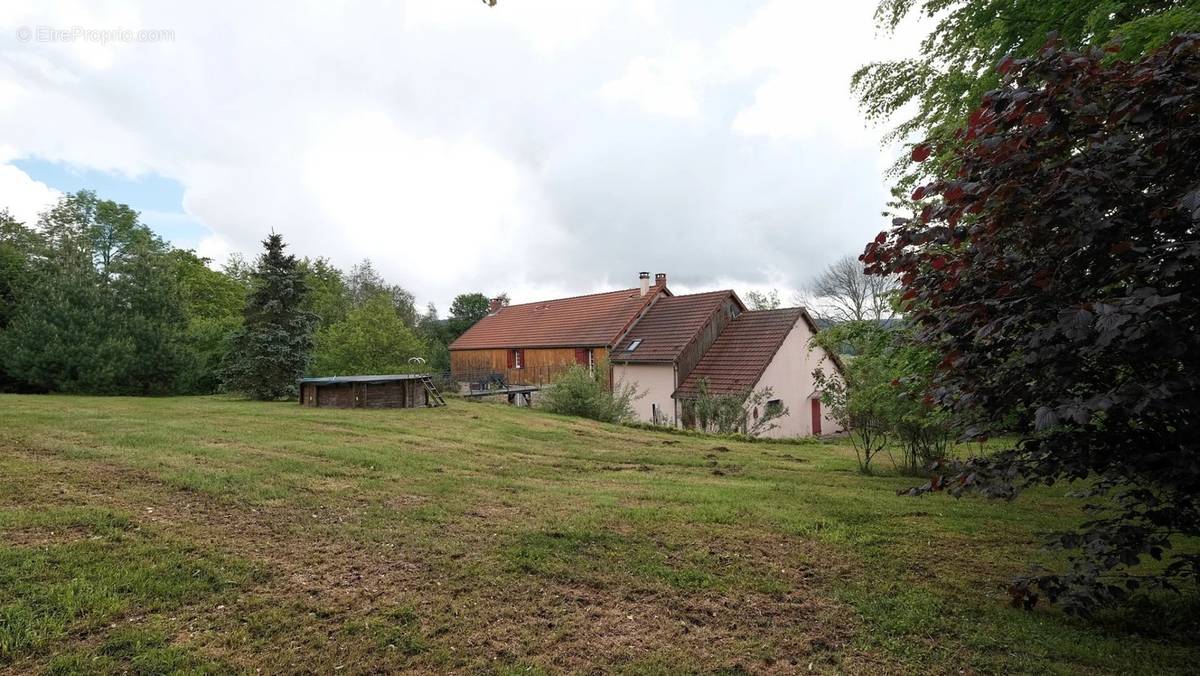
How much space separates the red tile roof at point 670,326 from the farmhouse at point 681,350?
58mm

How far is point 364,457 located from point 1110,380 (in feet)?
24.7

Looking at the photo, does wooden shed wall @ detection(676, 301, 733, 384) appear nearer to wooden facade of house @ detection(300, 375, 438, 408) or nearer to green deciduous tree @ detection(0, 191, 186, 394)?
wooden facade of house @ detection(300, 375, 438, 408)

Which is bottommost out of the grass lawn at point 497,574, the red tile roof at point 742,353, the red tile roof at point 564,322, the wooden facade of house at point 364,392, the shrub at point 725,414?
the grass lawn at point 497,574

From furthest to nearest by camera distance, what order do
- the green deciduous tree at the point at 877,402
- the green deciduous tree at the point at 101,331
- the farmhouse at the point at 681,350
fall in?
1. the farmhouse at the point at 681,350
2. the green deciduous tree at the point at 101,331
3. the green deciduous tree at the point at 877,402

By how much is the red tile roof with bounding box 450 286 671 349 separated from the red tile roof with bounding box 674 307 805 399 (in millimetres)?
5045

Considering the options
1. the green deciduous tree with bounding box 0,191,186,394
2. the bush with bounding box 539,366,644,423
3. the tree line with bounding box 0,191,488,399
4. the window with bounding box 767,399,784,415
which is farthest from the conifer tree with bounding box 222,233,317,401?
the window with bounding box 767,399,784,415

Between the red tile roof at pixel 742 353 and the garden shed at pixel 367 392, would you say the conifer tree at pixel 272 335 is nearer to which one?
the garden shed at pixel 367 392

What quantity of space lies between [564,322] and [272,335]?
53.9ft

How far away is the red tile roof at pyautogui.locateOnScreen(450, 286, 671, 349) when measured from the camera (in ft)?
93.6

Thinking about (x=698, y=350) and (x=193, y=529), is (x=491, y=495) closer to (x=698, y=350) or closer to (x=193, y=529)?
(x=193, y=529)

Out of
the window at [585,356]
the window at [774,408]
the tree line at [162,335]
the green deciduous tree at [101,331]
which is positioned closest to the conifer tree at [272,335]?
the tree line at [162,335]

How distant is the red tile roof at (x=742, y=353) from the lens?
2203 centimetres

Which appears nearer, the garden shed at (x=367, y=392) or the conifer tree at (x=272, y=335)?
the garden shed at (x=367, y=392)

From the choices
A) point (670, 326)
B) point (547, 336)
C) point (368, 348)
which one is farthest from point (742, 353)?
point (368, 348)
